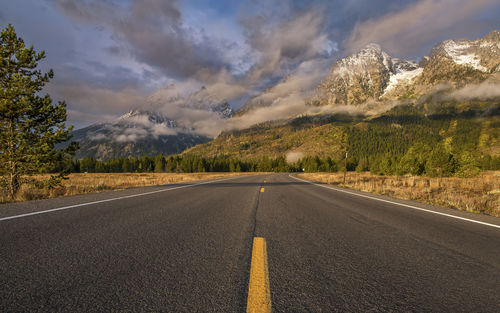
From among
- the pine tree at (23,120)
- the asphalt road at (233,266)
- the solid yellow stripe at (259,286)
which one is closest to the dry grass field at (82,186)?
the pine tree at (23,120)

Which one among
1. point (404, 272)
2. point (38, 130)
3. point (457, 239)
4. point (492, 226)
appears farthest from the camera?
point (38, 130)

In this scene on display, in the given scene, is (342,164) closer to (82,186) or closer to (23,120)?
(82,186)

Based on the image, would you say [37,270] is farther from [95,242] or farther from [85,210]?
[85,210]

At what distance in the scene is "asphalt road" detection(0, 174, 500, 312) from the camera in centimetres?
189

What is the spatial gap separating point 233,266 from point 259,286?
1.85ft

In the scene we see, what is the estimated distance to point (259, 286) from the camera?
2.12 meters

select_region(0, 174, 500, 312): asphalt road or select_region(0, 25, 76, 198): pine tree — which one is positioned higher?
select_region(0, 25, 76, 198): pine tree

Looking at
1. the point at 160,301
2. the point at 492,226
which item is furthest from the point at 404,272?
the point at 492,226

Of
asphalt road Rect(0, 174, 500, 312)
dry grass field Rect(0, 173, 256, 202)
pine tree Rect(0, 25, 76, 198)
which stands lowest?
dry grass field Rect(0, 173, 256, 202)

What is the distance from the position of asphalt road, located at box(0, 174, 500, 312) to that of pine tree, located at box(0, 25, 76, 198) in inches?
326

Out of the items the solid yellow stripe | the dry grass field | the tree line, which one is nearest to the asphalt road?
the solid yellow stripe

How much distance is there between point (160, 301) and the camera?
6.14 ft

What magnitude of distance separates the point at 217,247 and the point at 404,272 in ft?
7.94

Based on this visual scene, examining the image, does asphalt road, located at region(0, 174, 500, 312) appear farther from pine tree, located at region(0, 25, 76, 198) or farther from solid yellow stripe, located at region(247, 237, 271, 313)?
pine tree, located at region(0, 25, 76, 198)
